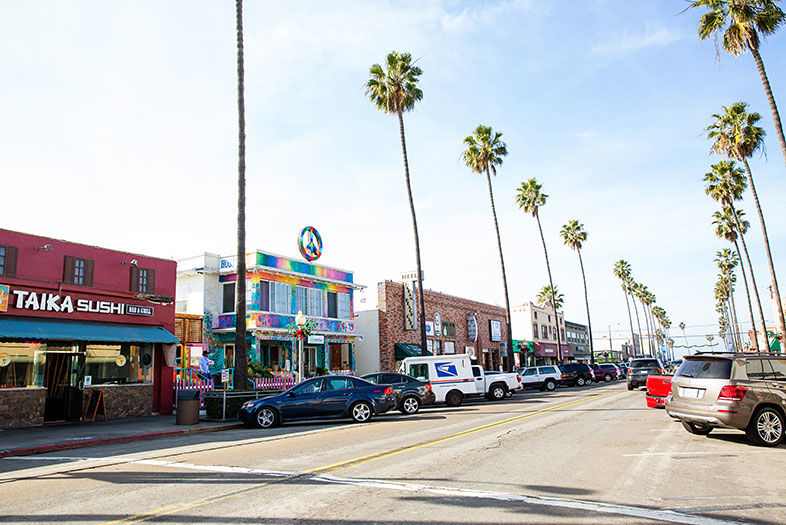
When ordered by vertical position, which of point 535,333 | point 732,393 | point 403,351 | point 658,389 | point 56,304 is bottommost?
point 658,389

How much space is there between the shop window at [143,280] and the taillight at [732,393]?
18.4 meters

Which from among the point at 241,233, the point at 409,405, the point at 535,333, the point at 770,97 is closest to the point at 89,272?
the point at 241,233

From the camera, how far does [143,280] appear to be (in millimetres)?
20859

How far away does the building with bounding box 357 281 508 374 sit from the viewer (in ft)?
118

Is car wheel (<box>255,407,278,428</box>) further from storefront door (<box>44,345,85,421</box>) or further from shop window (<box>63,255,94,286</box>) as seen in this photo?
shop window (<box>63,255,94,286</box>)

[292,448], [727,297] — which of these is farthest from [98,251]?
[727,297]

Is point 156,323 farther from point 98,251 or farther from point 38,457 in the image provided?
point 38,457

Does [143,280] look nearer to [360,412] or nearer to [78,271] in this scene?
A: [78,271]

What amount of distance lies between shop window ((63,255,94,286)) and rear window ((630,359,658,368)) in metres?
25.8

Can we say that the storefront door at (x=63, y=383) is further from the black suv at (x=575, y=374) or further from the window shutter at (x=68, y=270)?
the black suv at (x=575, y=374)

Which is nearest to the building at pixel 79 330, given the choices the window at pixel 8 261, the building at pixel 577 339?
the window at pixel 8 261

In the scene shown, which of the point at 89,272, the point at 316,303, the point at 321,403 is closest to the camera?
the point at 321,403

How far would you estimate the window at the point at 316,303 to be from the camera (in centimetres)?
3158

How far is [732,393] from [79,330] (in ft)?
58.6
